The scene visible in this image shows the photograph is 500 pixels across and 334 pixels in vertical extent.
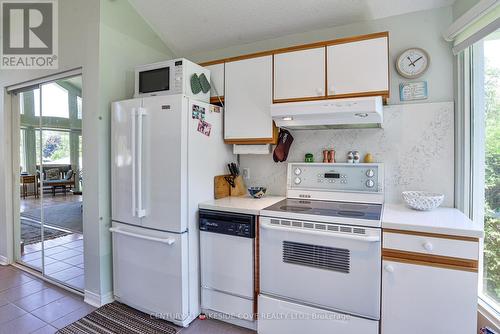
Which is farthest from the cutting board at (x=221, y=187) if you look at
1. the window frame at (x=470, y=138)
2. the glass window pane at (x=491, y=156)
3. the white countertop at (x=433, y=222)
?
the glass window pane at (x=491, y=156)

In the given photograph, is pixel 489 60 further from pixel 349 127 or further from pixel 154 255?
pixel 154 255

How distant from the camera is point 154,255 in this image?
2096 millimetres

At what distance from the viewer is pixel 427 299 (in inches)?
60.0

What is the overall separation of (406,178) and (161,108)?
6.57ft

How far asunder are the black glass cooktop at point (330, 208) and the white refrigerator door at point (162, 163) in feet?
2.23

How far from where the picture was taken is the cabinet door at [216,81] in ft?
8.07

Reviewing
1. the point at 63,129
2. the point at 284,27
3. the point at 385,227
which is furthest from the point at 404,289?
the point at 63,129

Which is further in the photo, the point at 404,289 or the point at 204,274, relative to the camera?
the point at 204,274

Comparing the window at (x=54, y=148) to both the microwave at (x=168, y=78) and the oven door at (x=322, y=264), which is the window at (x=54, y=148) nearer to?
the microwave at (x=168, y=78)

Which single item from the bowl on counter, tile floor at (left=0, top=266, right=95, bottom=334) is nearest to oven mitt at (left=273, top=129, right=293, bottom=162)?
the bowl on counter

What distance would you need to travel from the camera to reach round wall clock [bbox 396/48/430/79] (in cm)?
208

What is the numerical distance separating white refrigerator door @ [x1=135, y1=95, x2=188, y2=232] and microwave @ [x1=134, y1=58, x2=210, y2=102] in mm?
201

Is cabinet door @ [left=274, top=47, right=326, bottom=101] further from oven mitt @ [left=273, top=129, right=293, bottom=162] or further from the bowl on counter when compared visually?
the bowl on counter

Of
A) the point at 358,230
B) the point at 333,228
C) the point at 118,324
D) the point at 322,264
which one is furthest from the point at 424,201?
the point at 118,324
